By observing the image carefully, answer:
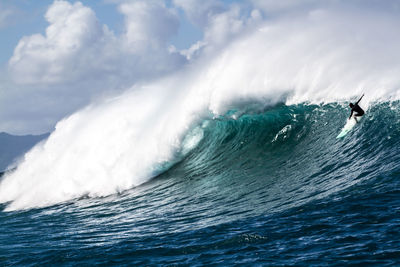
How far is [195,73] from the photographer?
20109 millimetres

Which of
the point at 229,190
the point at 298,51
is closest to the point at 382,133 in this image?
the point at 229,190

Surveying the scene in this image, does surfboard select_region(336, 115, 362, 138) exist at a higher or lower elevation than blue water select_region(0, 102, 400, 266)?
higher

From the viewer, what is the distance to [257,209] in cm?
870

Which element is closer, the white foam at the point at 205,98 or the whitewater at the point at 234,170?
the whitewater at the point at 234,170

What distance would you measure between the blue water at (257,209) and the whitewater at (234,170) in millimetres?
44

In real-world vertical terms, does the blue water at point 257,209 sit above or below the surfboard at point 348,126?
below

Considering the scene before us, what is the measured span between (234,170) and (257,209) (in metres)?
5.24

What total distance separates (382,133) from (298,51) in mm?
6918

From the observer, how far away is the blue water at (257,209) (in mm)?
6168

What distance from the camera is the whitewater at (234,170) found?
6738 millimetres

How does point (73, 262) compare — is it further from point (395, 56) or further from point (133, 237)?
point (395, 56)

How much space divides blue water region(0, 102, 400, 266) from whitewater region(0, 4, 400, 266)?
0.04 m

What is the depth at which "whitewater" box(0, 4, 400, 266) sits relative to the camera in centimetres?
674

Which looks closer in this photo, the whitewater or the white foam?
the whitewater
